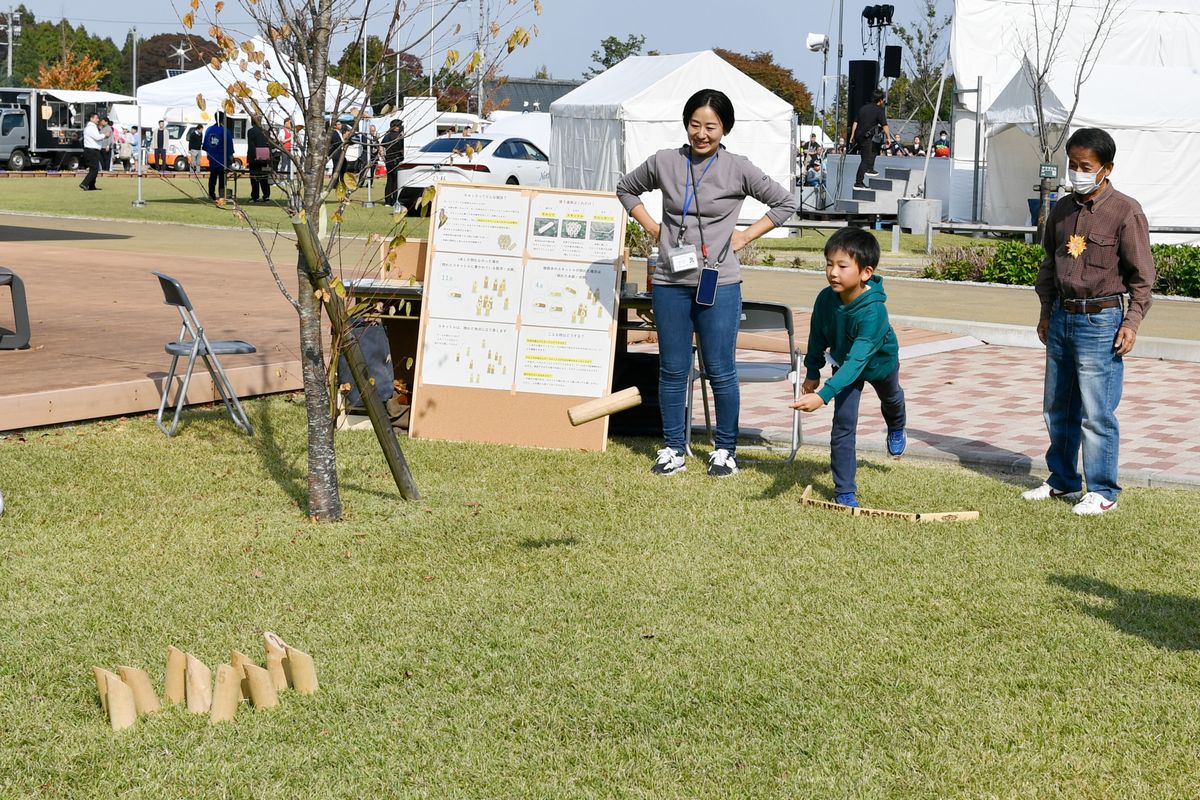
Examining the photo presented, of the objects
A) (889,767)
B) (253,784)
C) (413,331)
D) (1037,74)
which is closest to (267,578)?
(253,784)

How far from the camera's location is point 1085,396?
22.1 ft

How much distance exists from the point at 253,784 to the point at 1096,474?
172 inches

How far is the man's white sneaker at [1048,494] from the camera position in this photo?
7.05 m

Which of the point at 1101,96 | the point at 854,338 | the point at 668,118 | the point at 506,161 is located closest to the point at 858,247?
the point at 854,338

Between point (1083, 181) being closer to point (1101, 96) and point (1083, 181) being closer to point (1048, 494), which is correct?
point (1048, 494)

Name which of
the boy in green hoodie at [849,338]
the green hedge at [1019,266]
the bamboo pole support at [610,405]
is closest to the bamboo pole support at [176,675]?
the bamboo pole support at [610,405]

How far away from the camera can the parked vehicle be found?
154 ft

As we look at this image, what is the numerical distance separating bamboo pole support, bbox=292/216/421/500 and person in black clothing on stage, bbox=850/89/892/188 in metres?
22.6

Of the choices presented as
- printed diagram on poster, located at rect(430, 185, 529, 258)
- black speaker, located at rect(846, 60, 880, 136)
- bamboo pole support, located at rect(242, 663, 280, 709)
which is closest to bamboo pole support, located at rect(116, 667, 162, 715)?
bamboo pole support, located at rect(242, 663, 280, 709)

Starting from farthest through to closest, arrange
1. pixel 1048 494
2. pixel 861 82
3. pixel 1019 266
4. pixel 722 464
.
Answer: pixel 861 82 → pixel 1019 266 → pixel 722 464 → pixel 1048 494

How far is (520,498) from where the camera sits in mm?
6898

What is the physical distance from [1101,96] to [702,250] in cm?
2114

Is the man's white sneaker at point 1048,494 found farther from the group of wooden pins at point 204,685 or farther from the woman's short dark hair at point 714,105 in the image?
the group of wooden pins at point 204,685

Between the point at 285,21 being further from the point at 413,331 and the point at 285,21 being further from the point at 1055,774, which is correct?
the point at 1055,774
